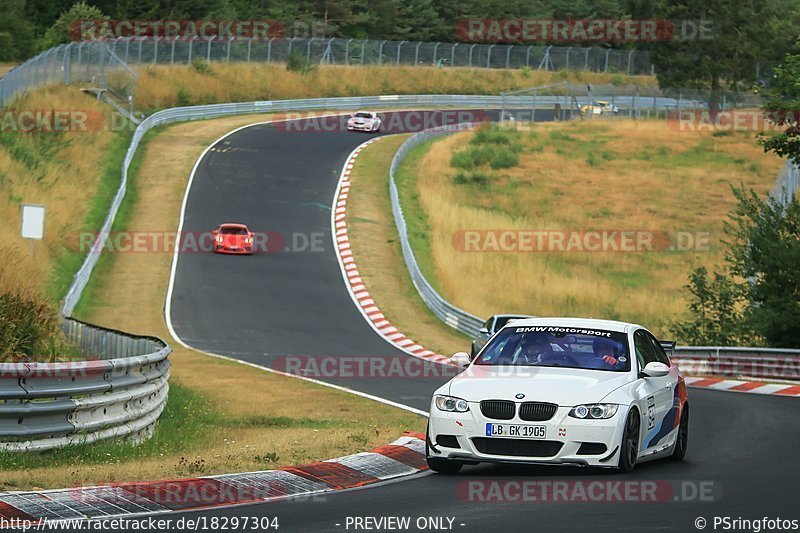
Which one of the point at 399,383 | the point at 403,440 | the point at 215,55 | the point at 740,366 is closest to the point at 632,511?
the point at 403,440

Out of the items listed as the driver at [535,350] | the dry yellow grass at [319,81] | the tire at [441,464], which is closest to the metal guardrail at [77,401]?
the tire at [441,464]

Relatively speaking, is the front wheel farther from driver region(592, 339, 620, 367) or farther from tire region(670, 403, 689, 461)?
tire region(670, 403, 689, 461)

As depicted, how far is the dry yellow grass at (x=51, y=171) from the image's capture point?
3778 cm

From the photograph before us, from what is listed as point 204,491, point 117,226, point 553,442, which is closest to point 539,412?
point 553,442

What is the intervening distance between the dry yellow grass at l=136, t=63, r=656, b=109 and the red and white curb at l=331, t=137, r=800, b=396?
50.5ft

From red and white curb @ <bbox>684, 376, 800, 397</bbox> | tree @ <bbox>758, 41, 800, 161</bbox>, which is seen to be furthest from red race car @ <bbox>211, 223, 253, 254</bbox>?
red and white curb @ <bbox>684, 376, 800, 397</bbox>

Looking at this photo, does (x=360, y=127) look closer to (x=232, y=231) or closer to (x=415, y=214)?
(x=415, y=214)

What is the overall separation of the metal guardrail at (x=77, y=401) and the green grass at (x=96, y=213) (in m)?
12.9

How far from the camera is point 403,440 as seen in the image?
1364 centimetres

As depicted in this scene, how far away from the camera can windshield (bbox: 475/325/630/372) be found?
12336mm

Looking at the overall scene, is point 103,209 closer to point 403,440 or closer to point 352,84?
point 403,440

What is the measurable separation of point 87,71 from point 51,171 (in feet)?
50.8

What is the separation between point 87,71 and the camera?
197 feet

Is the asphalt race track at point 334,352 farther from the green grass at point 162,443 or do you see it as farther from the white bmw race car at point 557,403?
the green grass at point 162,443
